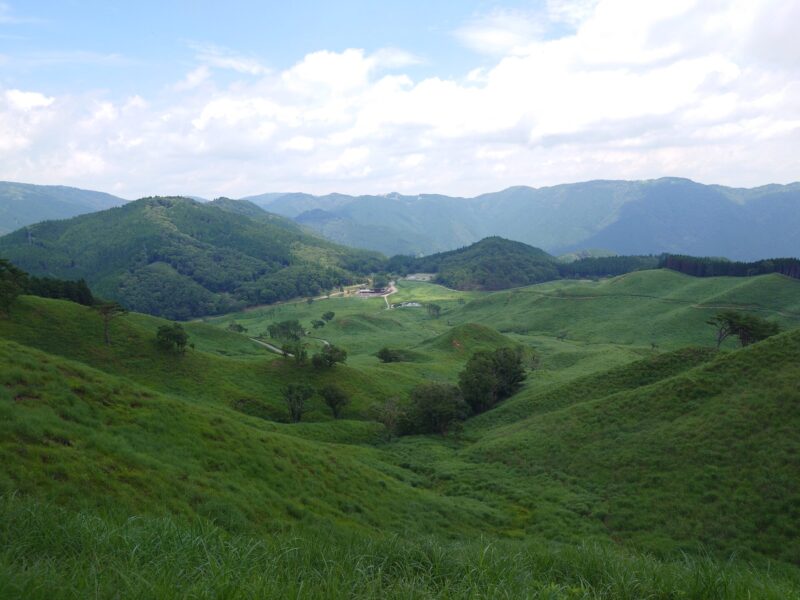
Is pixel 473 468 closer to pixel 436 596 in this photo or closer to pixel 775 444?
pixel 775 444

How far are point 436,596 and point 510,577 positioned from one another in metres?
2.13

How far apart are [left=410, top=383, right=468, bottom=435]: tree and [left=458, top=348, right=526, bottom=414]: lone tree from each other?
8809 millimetres

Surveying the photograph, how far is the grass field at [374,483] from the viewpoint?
28.7 feet

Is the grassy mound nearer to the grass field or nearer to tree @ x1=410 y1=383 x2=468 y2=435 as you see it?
the grass field

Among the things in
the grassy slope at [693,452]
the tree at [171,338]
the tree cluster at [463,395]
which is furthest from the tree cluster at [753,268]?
the tree at [171,338]

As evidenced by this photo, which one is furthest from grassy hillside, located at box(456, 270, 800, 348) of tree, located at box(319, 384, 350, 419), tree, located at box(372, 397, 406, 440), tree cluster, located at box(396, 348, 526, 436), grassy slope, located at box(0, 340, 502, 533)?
grassy slope, located at box(0, 340, 502, 533)

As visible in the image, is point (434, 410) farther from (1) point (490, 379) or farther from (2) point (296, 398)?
(2) point (296, 398)

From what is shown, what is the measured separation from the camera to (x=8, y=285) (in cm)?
6238

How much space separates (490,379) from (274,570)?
217 feet

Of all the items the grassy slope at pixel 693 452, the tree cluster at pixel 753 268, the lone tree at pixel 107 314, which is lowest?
the grassy slope at pixel 693 452

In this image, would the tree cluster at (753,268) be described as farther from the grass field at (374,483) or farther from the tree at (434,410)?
the tree at (434,410)

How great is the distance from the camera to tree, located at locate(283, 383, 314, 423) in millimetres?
63344

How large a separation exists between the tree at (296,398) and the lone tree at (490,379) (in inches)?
960

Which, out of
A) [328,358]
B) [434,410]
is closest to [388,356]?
[328,358]
